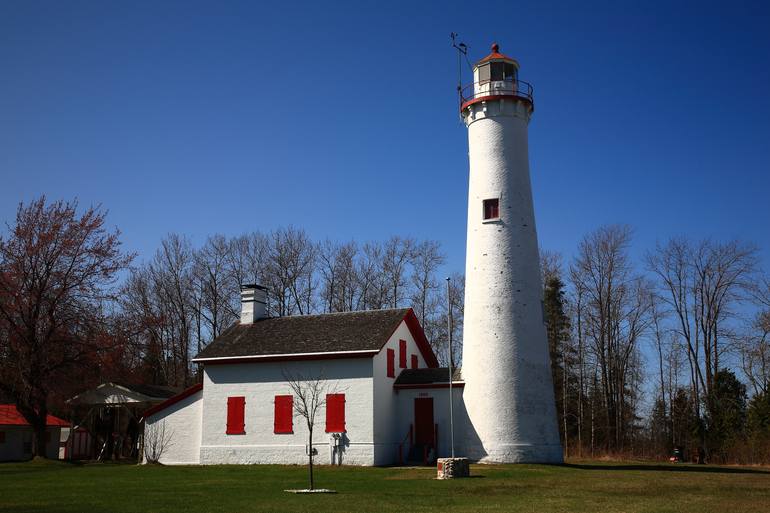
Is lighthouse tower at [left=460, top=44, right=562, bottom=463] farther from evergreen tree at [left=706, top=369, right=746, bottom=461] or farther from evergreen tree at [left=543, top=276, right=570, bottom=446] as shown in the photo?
evergreen tree at [left=543, top=276, right=570, bottom=446]

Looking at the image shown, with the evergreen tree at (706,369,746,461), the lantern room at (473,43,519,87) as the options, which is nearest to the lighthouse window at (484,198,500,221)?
the lantern room at (473,43,519,87)

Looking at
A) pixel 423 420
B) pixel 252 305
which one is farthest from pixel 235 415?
pixel 423 420

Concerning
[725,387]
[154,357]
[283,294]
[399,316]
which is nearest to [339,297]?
[283,294]

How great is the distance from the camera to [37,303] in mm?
28281

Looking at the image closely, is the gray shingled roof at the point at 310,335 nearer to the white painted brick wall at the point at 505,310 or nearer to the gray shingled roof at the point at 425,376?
the gray shingled roof at the point at 425,376

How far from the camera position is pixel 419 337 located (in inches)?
1194

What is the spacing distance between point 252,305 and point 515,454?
12880 millimetres

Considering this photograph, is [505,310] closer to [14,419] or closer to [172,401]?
[172,401]

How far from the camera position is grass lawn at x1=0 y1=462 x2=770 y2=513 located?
13.0 m

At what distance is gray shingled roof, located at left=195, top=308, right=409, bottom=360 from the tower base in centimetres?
522

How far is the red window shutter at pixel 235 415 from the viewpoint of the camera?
2719 centimetres

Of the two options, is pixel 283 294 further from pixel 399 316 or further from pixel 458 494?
pixel 458 494

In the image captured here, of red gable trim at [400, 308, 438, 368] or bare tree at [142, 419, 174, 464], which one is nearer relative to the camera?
bare tree at [142, 419, 174, 464]

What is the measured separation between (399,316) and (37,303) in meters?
14.3
